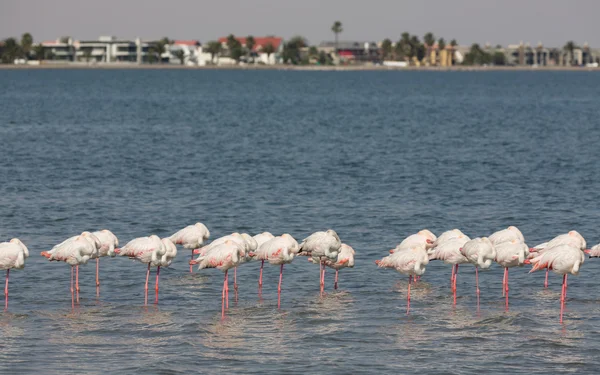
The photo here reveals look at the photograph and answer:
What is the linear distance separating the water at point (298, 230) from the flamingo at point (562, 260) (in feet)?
3.14

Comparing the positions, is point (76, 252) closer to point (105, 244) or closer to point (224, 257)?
point (105, 244)

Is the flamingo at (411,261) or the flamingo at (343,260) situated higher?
the flamingo at (411,261)


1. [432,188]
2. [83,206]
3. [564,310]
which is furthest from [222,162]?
[564,310]

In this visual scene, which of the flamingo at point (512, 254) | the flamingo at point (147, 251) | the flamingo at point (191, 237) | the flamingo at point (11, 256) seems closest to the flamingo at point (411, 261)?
the flamingo at point (512, 254)

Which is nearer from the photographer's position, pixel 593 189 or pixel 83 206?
pixel 83 206

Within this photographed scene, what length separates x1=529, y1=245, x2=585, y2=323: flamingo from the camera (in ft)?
65.4

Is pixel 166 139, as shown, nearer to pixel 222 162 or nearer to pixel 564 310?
pixel 222 162

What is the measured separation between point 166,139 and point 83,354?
50958mm

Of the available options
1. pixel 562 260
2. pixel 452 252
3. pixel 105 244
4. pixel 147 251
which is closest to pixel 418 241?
pixel 452 252

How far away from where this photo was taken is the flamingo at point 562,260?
19.9 m

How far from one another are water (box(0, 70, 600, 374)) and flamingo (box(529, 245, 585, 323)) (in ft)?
3.14

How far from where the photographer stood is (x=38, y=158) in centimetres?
5247

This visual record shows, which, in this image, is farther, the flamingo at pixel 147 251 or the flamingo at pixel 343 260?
the flamingo at pixel 343 260

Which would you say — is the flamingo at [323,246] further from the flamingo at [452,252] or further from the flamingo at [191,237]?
the flamingo at [191,237]
